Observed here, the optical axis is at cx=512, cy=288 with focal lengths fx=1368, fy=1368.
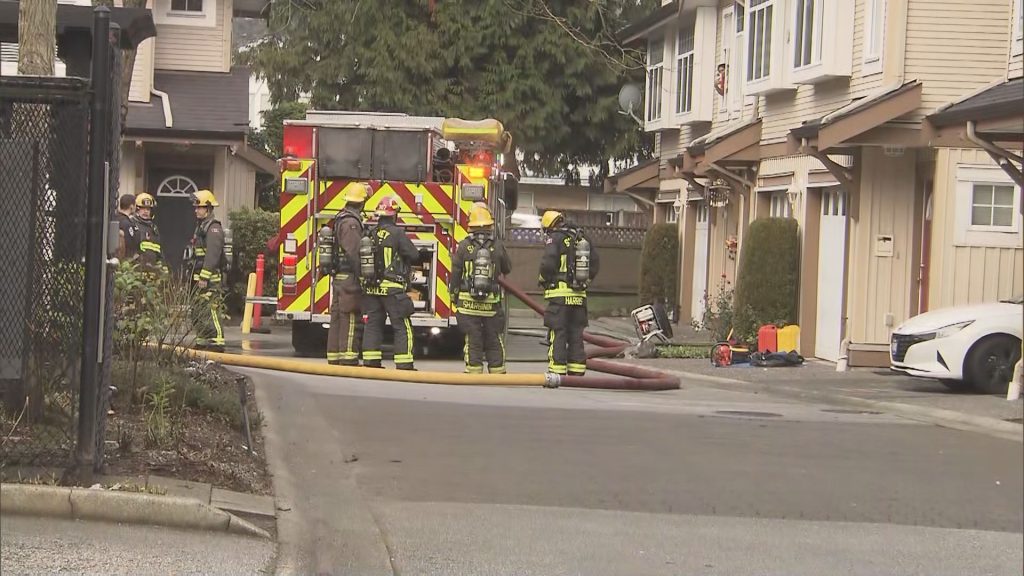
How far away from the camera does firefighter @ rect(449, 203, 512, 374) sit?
13969mm

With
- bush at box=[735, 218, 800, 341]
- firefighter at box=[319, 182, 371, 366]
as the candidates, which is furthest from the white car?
bush at box=[735, 218, 800, 341]

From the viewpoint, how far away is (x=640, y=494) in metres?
5.46

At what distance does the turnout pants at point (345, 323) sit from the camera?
A: 1499 centimetres

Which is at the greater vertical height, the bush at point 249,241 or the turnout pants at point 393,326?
the bush at point 249,241

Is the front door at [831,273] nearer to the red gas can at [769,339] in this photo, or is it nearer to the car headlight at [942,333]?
the red gas can at [769,339]

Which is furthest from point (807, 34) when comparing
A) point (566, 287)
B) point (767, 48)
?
point (566, 287)

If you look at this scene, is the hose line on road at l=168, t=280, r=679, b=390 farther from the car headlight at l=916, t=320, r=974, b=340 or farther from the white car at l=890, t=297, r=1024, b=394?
the white car at l=890, t=297, r=1024, b=394

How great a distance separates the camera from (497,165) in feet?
56.2

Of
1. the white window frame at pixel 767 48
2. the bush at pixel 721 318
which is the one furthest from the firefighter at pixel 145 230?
the white window frame at pixel 767 48

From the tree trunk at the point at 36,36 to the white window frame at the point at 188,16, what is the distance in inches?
717

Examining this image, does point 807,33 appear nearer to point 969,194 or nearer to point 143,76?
point 969,194

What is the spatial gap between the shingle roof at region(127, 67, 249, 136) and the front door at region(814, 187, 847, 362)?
33.6ft

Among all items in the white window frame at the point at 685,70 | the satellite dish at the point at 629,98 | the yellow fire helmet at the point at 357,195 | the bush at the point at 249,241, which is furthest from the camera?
the satellite dish at the point at 629,98

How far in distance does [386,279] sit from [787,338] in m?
5.84
